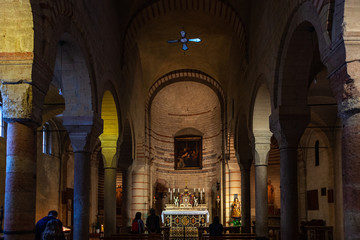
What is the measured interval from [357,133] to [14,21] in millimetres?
5250

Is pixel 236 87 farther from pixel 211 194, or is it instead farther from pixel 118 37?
pixel 211 194

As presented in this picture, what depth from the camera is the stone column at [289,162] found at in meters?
9.73

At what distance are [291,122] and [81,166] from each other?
5.14 meters

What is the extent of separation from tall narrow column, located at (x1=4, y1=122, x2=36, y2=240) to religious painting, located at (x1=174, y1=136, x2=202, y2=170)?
20688 millimetres

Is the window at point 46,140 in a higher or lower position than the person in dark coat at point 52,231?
higher

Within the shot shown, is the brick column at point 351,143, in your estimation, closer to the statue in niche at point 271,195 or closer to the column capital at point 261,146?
the column capital at point 261,146

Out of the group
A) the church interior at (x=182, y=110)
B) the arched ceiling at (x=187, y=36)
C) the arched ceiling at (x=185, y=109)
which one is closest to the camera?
the church interior at (x=182, y=110)

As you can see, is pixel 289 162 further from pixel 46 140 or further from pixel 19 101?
pixel 46 140

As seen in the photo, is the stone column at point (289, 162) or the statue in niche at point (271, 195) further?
the statue in niche at point (271, 195)

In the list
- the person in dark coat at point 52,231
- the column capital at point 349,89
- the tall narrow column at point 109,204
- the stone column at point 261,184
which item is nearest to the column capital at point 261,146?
the stone column at point 261,184

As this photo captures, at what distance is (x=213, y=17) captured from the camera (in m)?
18.2

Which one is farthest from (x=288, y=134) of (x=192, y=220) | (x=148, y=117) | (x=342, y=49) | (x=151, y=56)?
(x=148, y=117)

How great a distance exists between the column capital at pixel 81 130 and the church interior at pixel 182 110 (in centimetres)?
3

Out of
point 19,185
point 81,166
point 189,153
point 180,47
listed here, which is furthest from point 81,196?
point 189,153
